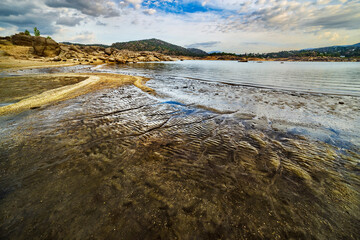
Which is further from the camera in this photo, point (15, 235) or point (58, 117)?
point (58, 117)

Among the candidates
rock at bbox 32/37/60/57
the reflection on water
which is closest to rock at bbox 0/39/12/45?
rock at bbox 32/37/60/57

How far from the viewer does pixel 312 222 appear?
2.12m

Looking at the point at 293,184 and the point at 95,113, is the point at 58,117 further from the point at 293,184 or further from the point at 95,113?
the point at 293,184

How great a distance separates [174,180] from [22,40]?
240 feet

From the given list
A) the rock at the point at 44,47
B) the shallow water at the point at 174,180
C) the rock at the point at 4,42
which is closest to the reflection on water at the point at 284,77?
the shallow water at the point at 174,180

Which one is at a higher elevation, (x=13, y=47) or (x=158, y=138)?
(x=13, y=47)

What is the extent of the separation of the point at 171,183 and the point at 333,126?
696cm

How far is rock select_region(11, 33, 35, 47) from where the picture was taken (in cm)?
4572

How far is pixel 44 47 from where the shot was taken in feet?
145

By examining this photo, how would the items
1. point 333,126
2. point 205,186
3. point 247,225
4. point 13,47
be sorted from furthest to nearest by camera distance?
point 13,47, point 333,126, point 205,186, point 247,225

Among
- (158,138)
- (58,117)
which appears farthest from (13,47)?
(158,138)

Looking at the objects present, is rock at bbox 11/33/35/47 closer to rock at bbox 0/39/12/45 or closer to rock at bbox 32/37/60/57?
rock at bbox 0/39/12/45

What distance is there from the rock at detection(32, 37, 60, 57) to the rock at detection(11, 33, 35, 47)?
5274 millimetres

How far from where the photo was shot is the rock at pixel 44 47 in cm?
4331
